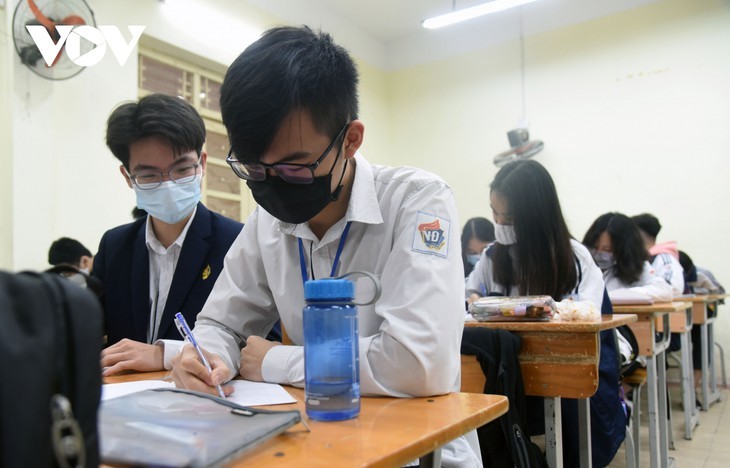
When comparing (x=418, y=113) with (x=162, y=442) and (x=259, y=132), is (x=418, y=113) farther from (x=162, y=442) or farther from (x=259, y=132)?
(x=162, y=442)

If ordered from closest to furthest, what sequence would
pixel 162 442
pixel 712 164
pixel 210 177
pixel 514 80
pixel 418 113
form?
1. pixel 162 442
2. pixel 210 177
3. pixel 712 164
4. pixel 514 80
5. pixel 418 113

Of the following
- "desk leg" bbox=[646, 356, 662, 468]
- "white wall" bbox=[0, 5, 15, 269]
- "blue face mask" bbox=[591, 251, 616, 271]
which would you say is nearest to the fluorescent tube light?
"blue face mask" bbox=[591, 251, 616, 271]

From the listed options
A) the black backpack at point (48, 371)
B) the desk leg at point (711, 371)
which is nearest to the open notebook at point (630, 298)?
the desk leg at point (711, 371)

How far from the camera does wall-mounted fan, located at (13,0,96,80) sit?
332 cm

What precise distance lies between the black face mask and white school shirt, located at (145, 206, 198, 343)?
2.15 ft

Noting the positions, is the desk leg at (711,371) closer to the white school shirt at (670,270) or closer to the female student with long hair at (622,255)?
the white school shirt at (670,270)

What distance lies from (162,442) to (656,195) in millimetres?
5844

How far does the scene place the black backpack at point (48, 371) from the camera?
0.34 metres

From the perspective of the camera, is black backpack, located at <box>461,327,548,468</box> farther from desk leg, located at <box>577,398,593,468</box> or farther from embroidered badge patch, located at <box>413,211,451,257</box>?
embroidered badge patch, located at <box>413,211,451,257</box>

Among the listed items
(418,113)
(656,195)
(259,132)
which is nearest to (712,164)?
(656,195)

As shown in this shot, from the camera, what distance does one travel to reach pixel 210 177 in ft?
16.2

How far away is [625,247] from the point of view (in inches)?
137

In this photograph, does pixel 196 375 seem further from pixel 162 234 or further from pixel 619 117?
pixel 619 117

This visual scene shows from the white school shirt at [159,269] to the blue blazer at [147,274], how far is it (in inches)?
0.7
